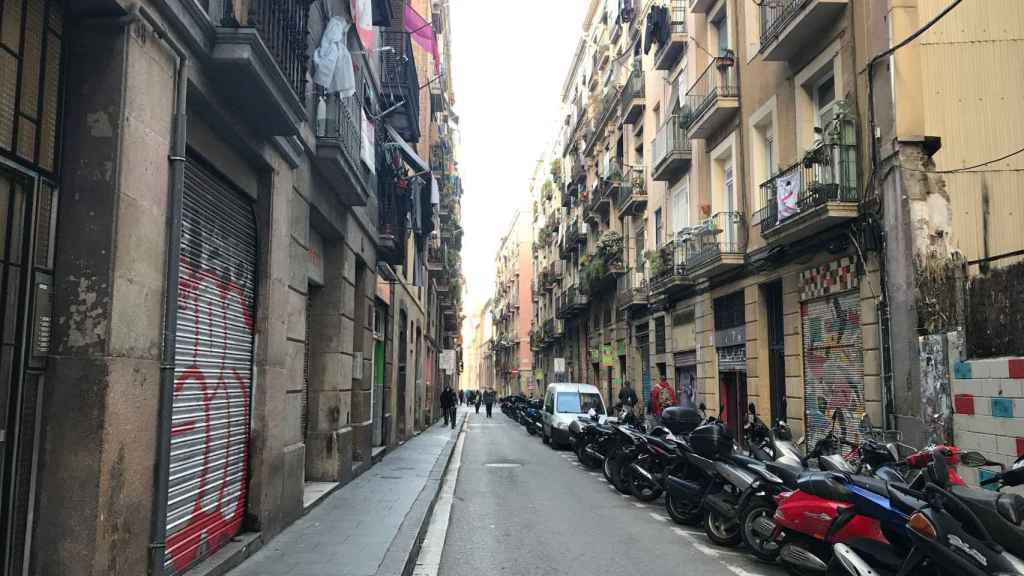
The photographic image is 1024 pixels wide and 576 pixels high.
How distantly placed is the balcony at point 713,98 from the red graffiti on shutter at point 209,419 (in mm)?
13051

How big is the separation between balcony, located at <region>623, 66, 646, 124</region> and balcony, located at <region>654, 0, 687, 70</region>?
154 inches

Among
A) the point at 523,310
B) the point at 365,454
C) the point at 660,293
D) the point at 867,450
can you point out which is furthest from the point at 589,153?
the point at 523,310

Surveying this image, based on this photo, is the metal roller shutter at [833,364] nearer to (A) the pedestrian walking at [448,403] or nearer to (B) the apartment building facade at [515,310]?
(A) the pedestrian walking at [448,403]

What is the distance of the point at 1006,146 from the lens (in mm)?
10797

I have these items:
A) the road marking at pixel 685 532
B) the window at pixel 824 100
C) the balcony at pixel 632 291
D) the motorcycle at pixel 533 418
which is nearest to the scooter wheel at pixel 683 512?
the road marking at pixel 685 532

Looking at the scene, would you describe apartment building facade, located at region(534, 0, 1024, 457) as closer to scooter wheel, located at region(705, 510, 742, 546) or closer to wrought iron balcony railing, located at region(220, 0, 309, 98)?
scooter wheel, located at region(705, 510, 742, 546)

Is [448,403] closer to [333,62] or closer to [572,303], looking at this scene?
[572,303]

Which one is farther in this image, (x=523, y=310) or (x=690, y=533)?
(x=523, y=310)

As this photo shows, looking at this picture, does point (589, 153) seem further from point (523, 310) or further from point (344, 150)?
point (523, 310)

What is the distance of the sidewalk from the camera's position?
21.9 feet

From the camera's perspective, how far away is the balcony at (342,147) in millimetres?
9898

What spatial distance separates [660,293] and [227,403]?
1681 centimetres

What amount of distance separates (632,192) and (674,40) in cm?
690

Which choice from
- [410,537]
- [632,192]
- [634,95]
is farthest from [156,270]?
[634,95]
